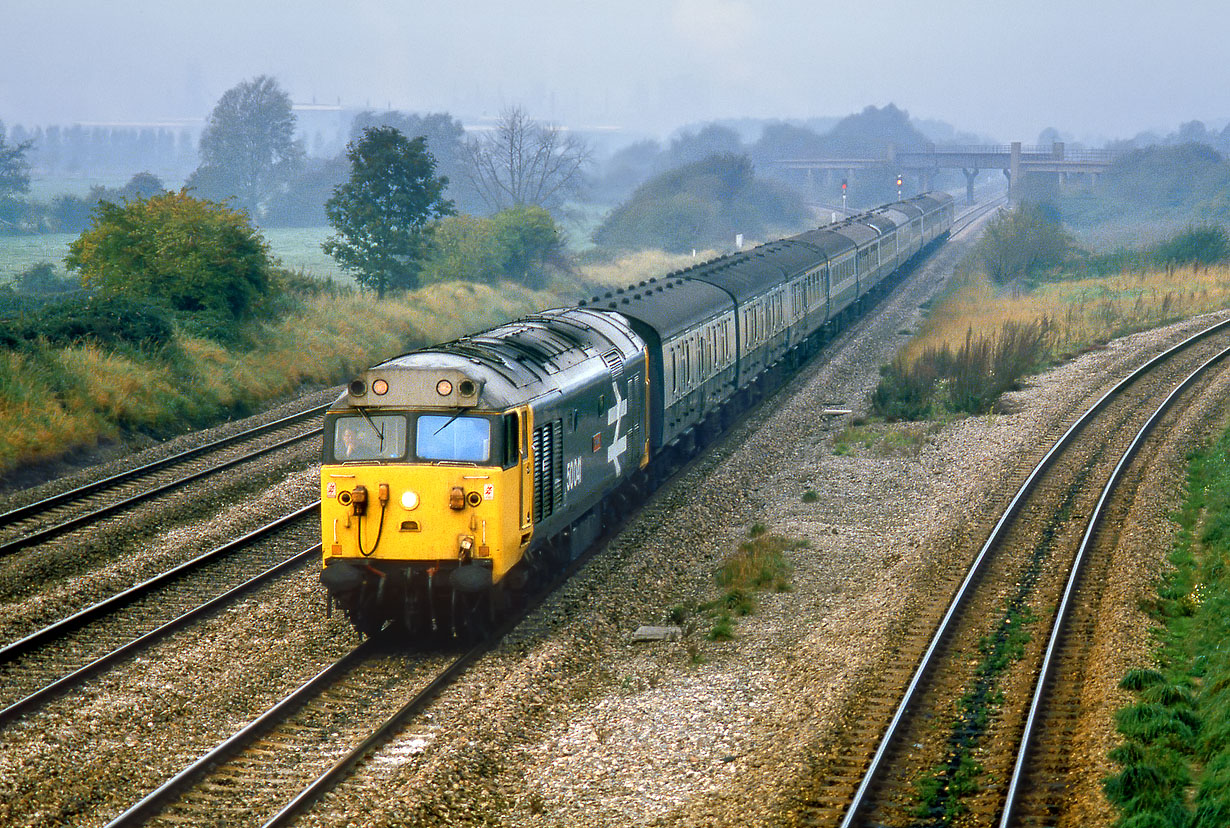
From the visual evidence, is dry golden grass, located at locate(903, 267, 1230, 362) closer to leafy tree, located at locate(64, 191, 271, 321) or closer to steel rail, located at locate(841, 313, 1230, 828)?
steel rail, located at locate(841, 313, 1230, 828)

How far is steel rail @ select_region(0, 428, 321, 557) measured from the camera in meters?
18.3

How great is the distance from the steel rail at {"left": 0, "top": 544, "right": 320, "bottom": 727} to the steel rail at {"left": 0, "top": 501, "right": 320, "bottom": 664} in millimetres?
1012

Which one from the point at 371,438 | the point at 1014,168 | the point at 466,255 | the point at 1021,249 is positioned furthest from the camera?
the point at 1014,168

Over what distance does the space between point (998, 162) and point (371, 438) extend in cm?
13611

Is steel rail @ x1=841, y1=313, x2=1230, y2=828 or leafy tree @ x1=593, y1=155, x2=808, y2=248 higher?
leafy tree @ x1=593, y1=155, x2=808, y2=248

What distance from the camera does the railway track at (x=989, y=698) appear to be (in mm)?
10203

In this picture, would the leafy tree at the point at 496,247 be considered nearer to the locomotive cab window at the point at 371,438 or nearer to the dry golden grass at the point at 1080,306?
the dry golden grass at the point at 1080,306

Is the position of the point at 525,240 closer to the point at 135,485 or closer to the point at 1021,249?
the point at 1021,249

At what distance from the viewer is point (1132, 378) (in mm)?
31641

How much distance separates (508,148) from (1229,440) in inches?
2816

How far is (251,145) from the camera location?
421ft

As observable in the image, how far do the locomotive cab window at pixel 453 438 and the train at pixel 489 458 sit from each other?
14 millimetres

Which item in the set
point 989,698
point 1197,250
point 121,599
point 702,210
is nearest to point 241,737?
point 121,599

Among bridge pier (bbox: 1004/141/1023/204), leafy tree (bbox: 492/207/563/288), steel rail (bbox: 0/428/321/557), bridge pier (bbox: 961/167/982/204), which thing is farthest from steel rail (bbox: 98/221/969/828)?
bridge pier (bbox: 961/167/982/204)
